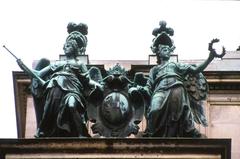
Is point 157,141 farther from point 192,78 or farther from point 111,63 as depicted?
point 111,63

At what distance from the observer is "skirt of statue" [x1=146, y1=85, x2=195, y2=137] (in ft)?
92.1

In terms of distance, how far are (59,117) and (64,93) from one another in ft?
2.24

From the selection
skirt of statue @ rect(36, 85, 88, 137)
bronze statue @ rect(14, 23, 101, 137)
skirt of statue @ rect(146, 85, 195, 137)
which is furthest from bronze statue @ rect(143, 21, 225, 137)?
skirt of statue @ rect(36, 85, 88, 137)

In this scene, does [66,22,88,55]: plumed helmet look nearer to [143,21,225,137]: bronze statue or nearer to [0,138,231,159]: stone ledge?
[143,21,225,137]: bronze statue

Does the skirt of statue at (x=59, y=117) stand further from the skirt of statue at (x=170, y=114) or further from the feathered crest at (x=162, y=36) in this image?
the feathered crest at (x=162, y=36)

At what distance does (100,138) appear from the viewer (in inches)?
1062

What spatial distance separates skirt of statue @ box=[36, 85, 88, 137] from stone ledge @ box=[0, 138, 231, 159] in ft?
3.77

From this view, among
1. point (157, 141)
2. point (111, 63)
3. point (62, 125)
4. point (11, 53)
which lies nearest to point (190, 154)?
point (157, 141)

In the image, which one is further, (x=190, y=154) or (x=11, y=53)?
(x=11, y=53)

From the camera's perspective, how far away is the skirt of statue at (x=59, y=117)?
2814 cm

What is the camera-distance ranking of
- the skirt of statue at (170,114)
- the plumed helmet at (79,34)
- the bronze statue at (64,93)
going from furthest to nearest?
the plumed helmet at (79,34), the bronze statue at (64,93), the skirt of statue at (170,114)

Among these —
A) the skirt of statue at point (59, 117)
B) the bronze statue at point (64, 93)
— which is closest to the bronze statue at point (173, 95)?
the bronze statue at point (64, 93)

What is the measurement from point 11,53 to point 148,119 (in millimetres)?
3284

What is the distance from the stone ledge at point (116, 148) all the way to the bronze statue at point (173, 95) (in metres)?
1.16
